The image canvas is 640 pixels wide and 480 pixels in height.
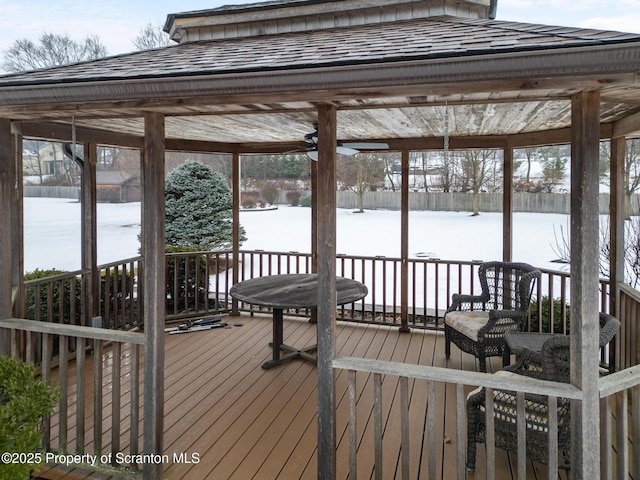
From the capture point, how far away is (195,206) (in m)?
9.31

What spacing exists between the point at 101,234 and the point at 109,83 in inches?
448

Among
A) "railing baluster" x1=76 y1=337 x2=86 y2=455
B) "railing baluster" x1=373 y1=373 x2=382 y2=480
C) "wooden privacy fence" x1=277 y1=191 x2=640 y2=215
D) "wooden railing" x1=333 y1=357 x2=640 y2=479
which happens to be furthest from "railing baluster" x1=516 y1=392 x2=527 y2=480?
"wooden privacy fence" x1=277 y1=191 x2=640 y2=215

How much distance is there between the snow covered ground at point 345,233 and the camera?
9.53 m

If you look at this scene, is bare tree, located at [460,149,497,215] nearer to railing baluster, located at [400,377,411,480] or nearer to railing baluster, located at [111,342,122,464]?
railing baluster, located at [400,377,411,480]

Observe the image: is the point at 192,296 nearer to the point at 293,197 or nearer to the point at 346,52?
the point at 293,197

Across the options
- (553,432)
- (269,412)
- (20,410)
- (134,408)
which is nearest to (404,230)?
(269,412)

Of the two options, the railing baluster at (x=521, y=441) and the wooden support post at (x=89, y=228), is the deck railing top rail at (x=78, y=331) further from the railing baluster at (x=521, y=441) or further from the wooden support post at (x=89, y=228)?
the railing baluster at (x=521, y=441)

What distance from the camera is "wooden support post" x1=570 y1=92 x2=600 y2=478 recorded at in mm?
2117

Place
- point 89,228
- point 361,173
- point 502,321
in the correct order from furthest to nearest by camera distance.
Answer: point 361,173 < point 89,228 < point 502,321

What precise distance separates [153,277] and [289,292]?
1967mm

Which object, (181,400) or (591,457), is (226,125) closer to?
(181,400)

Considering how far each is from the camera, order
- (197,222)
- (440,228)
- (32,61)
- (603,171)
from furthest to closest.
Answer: (32,61), (440,228), (197,222), (603,171)

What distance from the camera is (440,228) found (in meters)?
9.97

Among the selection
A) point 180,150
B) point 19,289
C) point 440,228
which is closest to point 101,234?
point 180,150
